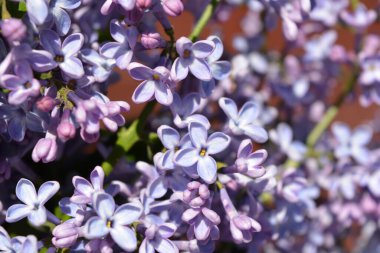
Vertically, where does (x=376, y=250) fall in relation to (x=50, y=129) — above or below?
below

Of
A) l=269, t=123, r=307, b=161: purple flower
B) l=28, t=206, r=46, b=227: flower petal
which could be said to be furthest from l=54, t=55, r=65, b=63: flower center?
l=269, t=123, r=307, b=161: purple flower

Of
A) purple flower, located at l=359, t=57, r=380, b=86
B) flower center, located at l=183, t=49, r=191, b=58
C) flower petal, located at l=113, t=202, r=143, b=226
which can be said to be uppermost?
flower center, located at l=183, t=49, r=191, b=58

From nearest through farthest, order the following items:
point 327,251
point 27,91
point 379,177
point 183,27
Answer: point 27,91 < point 379,177 < point 327,251 < point 183,27

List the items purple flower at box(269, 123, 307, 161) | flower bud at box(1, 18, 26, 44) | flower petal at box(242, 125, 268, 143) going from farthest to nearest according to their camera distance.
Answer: purple flower at box(269, 123, 307, 161), flower petal at box(242, 125, 268, 143), flower bud at box(1, 18, 26, 44)

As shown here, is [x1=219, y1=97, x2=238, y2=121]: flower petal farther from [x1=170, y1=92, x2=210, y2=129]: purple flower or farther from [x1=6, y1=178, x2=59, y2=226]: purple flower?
[x1=6, y1=178, x2=59, y2=226]: purple flower

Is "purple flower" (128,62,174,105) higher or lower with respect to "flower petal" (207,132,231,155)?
higher

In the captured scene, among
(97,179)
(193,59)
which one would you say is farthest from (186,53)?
(97,179)

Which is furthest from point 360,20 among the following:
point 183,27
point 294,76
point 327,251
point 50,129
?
point 183,27

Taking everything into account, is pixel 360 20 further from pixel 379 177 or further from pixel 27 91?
pixel 27 91
